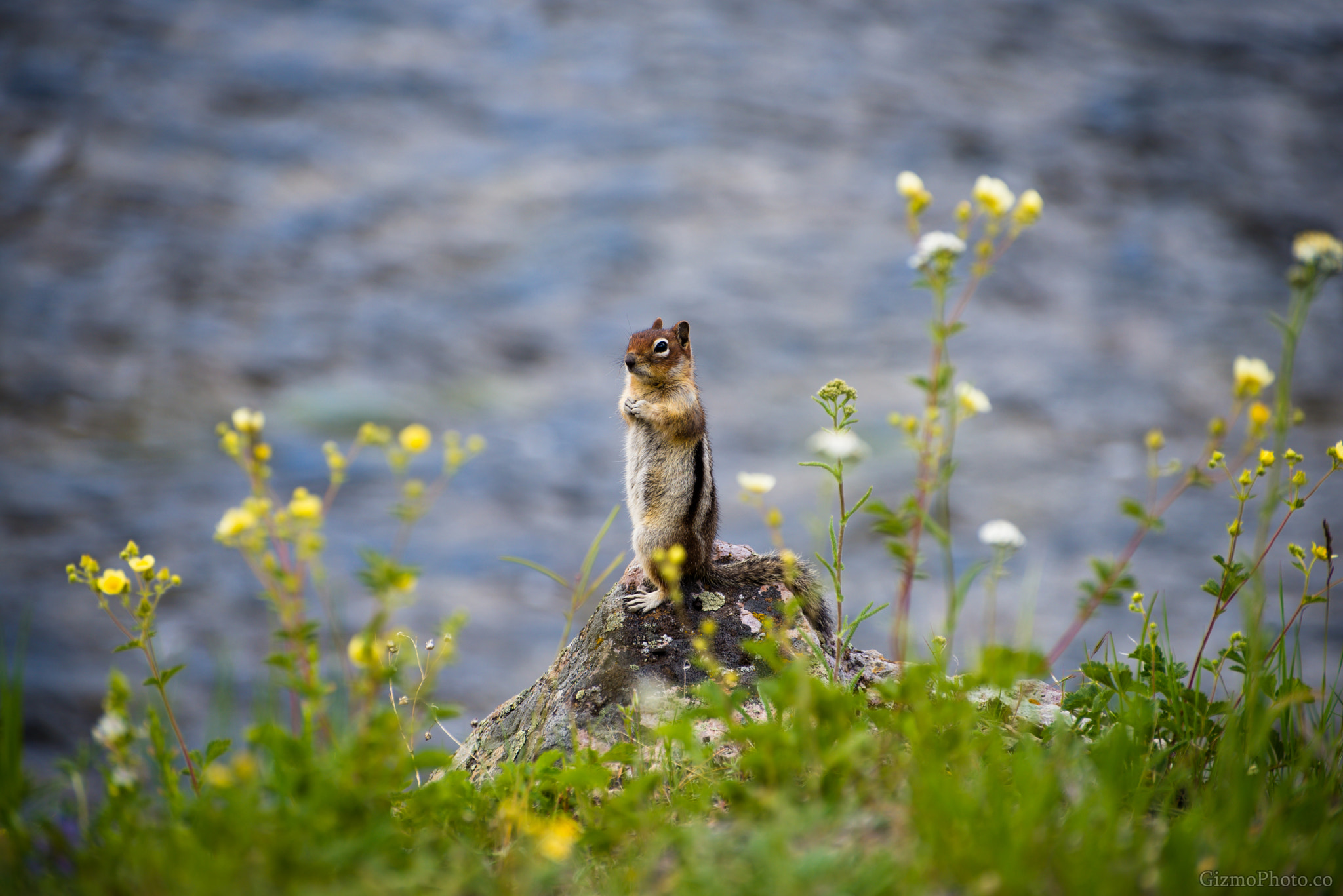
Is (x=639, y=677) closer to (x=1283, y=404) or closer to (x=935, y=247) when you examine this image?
(x=935, y=247)

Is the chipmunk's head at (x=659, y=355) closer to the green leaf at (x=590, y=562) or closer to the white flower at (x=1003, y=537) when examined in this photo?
the green leaf at (x=590, y=562)

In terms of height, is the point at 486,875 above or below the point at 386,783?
below

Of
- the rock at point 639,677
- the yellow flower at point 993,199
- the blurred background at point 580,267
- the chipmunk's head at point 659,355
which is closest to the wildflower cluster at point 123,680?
the rock at point 639,677

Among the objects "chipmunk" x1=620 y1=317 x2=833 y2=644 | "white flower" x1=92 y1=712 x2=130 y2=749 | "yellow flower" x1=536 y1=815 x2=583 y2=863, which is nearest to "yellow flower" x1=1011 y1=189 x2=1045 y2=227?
"chipmunk" x1=620 y1=317 x2=833 y2=644

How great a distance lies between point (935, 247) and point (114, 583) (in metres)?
2.17

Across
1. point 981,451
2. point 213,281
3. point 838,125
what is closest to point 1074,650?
point 981,451

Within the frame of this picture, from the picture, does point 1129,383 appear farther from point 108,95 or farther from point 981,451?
point 108,95

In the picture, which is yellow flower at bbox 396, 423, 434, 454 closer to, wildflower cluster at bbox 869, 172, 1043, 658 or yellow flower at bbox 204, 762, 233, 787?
yellow flower at bbox 204, 762, 233, 787

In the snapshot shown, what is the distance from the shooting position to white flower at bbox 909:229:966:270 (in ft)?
7.38

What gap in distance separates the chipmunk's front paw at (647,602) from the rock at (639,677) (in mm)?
24

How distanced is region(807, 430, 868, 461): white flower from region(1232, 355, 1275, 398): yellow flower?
84 cm

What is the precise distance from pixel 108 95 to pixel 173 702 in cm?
2005

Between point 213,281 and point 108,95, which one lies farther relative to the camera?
point 108,95

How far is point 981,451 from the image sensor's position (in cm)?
1502
